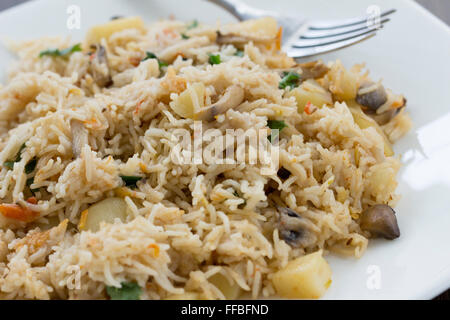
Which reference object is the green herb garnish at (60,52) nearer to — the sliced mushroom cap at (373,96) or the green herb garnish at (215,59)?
the green herb garnish at (215,59)

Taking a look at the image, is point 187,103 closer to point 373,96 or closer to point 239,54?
point 239,54

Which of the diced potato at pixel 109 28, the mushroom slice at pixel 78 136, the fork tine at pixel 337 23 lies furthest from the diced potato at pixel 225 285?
the diced potato at pixel 109 28

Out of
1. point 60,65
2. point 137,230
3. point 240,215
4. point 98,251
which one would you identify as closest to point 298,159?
point 240,215

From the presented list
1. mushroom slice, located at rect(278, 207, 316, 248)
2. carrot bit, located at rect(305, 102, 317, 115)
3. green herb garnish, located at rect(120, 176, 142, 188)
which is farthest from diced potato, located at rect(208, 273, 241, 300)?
carrot bit, located at rect(305, 102, 317, 115)

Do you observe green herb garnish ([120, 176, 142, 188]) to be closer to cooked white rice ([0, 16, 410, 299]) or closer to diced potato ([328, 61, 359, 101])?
cooked white rice ([0, 16, 410, 299])
